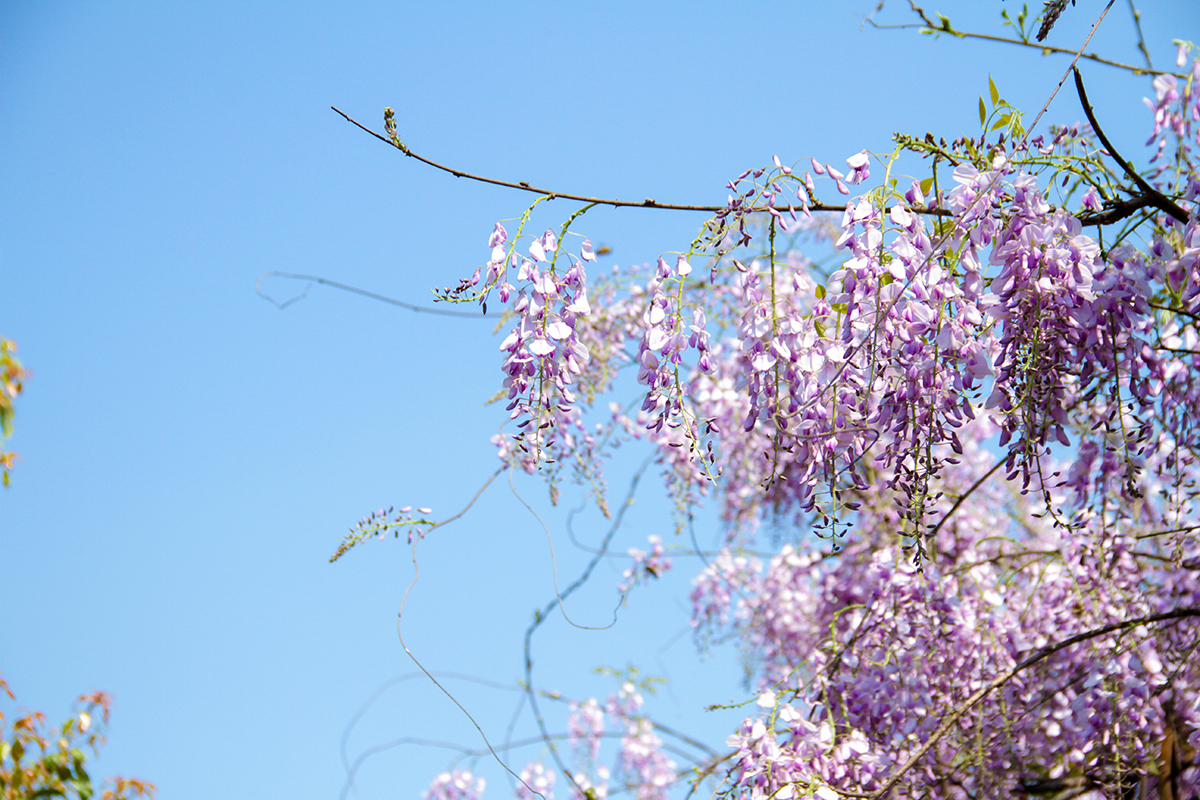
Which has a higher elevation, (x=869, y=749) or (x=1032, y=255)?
(x=1032, y=255)

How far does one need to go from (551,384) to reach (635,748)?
4.57 meters

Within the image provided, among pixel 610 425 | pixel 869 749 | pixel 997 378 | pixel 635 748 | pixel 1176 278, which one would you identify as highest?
pixel 610 425

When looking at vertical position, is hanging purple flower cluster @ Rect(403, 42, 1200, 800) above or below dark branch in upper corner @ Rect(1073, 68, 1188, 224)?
below

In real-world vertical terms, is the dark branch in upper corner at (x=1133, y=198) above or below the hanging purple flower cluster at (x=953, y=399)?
above

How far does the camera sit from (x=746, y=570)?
4.82 metres

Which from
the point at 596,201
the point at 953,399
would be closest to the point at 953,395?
the point at 953,399

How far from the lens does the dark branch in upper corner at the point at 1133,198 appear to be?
1.48 m

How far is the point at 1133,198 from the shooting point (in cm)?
161

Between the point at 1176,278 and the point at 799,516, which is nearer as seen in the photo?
the point at 1176,278

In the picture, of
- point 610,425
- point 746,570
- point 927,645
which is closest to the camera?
point 927,645

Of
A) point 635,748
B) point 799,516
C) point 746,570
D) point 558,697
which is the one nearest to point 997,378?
point 558,697

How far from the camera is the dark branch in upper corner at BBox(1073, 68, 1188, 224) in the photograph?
1478 millimetres

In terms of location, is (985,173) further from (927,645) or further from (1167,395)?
(927,645)

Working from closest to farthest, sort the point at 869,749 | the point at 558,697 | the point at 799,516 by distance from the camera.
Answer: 1. the point at 869,749
2. the point at 558,697
3. the point at 799,516
